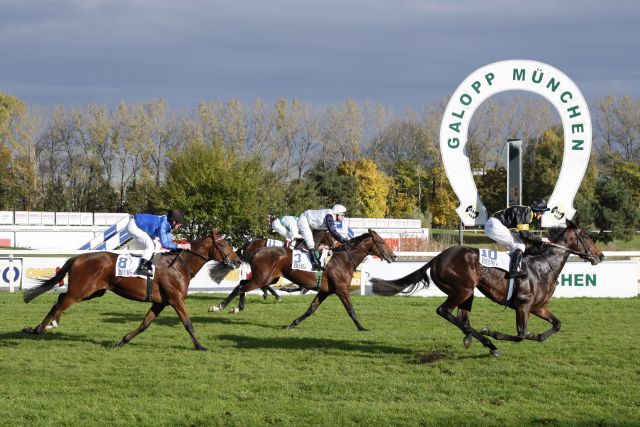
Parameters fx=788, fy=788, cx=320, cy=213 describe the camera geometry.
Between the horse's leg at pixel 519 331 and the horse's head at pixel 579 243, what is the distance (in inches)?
46.7

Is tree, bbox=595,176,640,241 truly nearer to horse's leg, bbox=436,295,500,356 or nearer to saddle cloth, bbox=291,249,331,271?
saddle cloth, bbox=291,249,331,271

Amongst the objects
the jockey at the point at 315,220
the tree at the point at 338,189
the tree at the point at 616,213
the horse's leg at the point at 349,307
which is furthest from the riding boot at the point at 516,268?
the tree at the point at 338,189

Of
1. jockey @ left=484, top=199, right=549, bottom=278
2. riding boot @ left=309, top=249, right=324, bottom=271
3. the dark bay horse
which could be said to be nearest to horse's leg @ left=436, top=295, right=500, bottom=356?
the dark bay horse

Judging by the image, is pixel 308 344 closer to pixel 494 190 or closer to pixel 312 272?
pixel 312 272

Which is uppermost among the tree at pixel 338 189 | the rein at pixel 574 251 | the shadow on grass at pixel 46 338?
the tree at pixel 338 189

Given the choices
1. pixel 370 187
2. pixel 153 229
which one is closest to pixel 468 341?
pixel 153 229

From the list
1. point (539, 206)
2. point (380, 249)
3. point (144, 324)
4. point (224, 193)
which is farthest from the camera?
point (224, 193)

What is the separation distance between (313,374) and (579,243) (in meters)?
3.93

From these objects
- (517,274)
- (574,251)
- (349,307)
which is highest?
(574,251)

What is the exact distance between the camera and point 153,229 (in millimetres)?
10203

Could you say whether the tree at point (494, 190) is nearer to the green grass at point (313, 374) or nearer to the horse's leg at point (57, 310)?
the green grass at point (313, 374)

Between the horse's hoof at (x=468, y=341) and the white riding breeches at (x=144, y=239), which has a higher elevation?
the white riding breeches at (x=144, y=239)

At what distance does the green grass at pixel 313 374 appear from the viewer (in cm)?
643

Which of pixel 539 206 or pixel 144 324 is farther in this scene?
pixel 539 206
